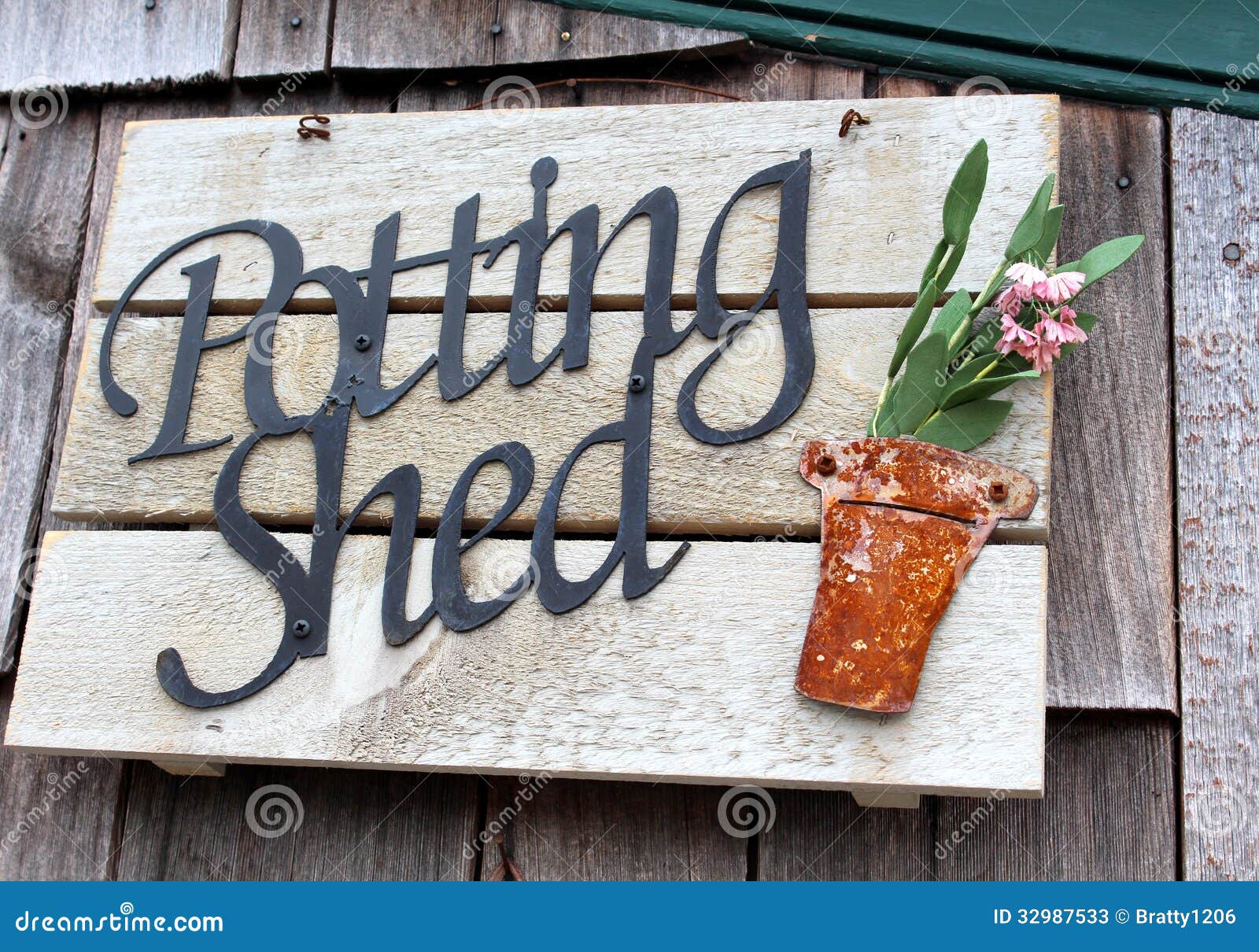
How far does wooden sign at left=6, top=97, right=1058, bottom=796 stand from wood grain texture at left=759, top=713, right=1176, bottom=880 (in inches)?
7.9

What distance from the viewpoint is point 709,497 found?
137 centimetres

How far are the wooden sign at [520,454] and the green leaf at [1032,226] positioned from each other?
2.6 inches

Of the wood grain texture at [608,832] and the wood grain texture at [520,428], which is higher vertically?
the wood grain texture at [520,428]

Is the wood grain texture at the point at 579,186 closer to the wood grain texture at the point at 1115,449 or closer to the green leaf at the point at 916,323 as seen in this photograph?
the green leaf at the point at 916,323

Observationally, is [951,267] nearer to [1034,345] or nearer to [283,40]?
[1034,345]

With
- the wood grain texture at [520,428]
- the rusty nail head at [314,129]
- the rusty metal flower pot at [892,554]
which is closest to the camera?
the rusty metal flower pot at [892,554]

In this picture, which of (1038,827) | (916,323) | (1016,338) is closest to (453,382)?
(916,323)

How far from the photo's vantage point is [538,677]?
4.37 feet

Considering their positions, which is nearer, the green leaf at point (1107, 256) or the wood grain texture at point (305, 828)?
the green leaf at point (1107, 256)

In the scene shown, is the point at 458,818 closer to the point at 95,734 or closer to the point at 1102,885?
the point at 95,734

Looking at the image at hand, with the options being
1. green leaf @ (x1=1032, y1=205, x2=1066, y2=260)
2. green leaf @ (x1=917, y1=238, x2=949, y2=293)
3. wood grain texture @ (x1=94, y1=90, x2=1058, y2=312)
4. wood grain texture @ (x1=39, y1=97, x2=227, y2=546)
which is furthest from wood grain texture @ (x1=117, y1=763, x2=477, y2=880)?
green leaf @ (x1=1032, y1=205, x2=1066, y2=260)

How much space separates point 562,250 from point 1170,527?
2.77 feet

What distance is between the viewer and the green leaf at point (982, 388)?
1.26 m

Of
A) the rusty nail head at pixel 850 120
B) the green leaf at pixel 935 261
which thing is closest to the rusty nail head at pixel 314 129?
the rusty nail head at pixel 850 120
